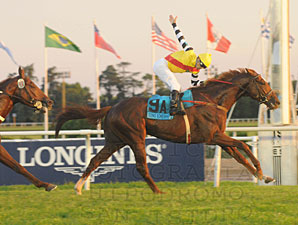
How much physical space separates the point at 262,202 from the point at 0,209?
96.6 inches

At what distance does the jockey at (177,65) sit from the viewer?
4859 millimetres

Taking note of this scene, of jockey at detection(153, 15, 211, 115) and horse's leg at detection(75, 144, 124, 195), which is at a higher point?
jockey at detection(153, 15, 211, 115)

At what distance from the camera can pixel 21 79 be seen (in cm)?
492

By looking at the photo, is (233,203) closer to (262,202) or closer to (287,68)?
(262,202)

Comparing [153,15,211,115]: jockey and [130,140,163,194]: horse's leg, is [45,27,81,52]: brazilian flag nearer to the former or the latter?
[153,15,211,115]: jockey

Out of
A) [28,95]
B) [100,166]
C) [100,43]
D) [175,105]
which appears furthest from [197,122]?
[100,43]

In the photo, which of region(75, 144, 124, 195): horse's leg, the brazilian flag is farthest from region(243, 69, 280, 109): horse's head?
the brazilian flag

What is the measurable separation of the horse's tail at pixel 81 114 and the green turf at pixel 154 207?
894mm

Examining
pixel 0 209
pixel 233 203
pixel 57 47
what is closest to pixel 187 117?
pixel 233 203

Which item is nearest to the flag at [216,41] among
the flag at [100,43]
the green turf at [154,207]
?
the flag at [100,43]

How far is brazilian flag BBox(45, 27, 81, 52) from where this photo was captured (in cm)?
1814

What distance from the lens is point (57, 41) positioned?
18.7 m

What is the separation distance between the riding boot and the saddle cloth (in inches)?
2.9

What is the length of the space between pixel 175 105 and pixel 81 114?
131cm
